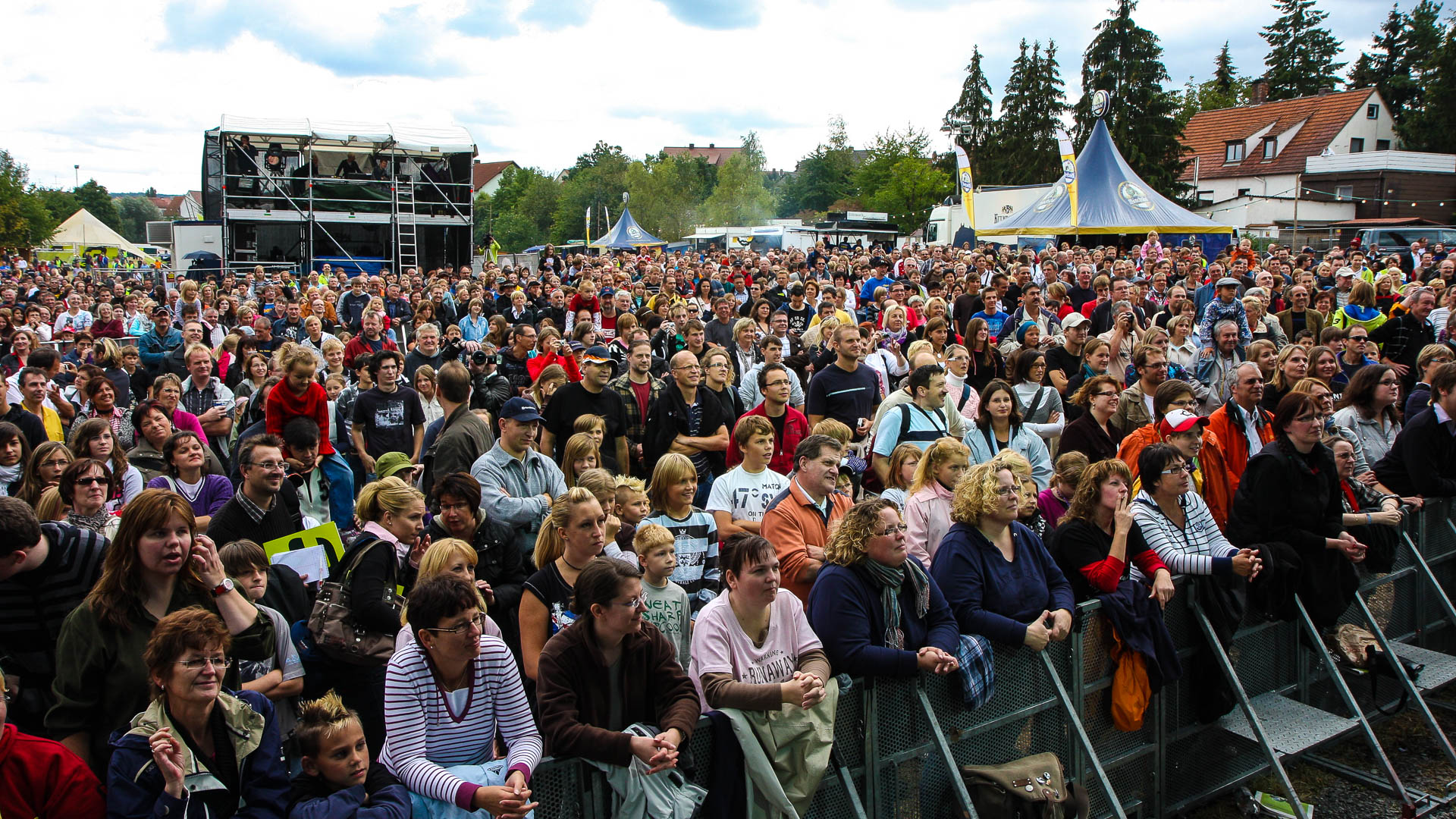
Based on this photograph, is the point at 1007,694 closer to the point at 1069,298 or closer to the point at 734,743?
the point at 734,743

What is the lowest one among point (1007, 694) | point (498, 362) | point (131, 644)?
point (1007, 694)

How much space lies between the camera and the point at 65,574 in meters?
3.43

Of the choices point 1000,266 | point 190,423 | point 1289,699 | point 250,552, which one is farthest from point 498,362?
point 1000,266

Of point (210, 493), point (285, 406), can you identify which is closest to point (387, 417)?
point (285, 406)

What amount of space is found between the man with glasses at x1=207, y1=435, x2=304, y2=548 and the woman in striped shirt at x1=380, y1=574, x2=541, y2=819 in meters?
1.86

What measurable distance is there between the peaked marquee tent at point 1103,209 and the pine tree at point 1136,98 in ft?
73.7

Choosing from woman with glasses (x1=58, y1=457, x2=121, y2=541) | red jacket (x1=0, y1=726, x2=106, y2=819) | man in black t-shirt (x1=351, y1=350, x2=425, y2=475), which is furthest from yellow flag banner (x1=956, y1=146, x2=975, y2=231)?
red jacket (x1=0, y1=726, x2=106, y2=819)

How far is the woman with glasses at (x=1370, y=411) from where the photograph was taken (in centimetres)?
670

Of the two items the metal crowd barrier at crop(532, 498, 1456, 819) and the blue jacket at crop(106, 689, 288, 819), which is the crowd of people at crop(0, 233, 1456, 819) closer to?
the blue jacket at crop(106, 689, 288, 819)

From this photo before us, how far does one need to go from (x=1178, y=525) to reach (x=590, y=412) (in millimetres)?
3679

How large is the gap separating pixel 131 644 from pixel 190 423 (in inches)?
146

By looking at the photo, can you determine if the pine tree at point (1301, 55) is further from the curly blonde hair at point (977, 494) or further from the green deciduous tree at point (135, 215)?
the green deciduous tree at point (135, 215)

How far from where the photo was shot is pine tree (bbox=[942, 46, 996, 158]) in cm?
5841

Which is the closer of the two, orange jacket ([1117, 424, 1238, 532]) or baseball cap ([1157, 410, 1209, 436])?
baseball cap ([1157, 410, 1209, 436])
